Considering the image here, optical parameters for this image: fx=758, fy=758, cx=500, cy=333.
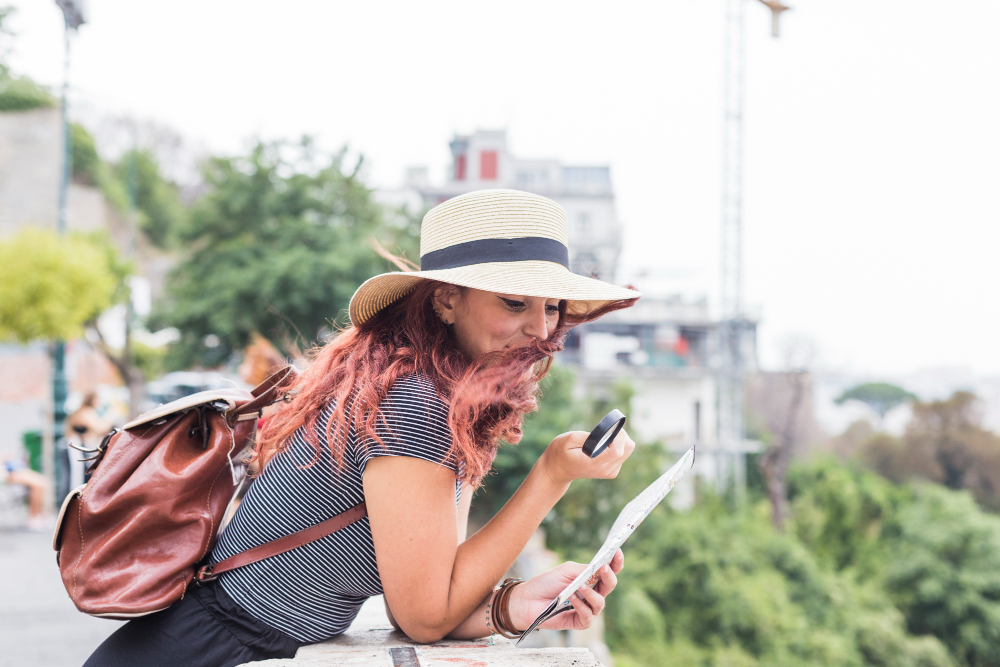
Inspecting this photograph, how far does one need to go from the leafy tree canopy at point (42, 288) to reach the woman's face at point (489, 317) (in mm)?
9364

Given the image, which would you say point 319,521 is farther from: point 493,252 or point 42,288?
point 42,288

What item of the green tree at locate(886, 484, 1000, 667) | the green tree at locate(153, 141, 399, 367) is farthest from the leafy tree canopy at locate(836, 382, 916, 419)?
the green tree at locate(153, 141, 399, 367)

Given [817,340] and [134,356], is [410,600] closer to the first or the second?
[134,356]

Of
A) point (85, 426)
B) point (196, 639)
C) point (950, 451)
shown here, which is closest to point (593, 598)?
point (196, 639)

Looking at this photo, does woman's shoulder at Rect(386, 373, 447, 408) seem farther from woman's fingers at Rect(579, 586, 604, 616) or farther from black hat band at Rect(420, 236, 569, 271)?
woman's fingers at Rect(579, 586, 604, 616)

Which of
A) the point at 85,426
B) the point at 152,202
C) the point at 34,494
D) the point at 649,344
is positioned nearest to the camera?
the point at 85,426

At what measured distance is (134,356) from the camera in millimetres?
22531

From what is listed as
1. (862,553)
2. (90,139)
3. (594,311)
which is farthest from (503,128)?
(594,311)

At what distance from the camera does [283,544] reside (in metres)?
1.36

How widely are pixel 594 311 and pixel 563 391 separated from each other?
46.9 feet

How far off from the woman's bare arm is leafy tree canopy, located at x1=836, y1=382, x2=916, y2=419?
5346 centimetres

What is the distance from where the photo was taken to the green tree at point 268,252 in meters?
12.9

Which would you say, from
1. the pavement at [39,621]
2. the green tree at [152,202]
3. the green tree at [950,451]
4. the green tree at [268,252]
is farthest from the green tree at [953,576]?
the green tree at [152,202]

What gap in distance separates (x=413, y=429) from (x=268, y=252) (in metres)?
13.2
